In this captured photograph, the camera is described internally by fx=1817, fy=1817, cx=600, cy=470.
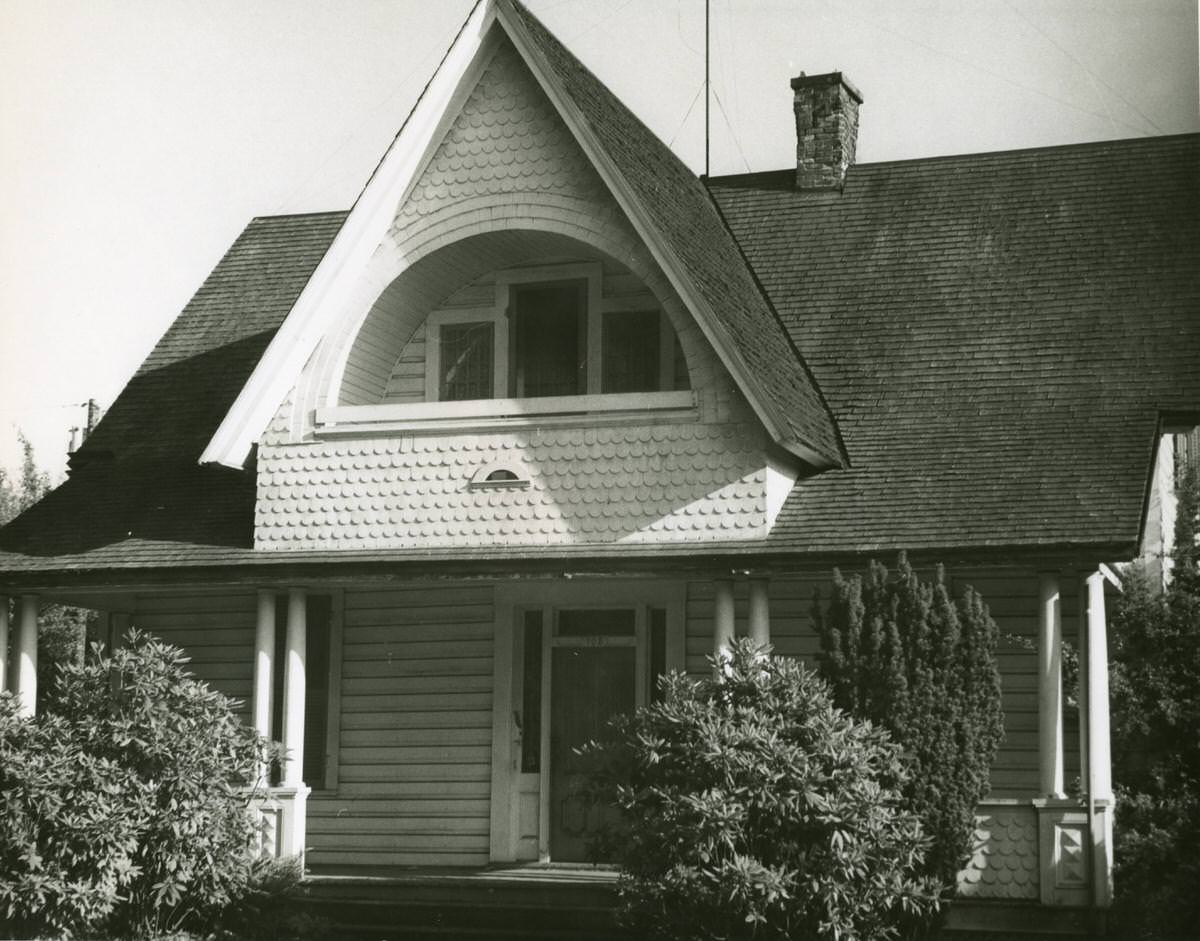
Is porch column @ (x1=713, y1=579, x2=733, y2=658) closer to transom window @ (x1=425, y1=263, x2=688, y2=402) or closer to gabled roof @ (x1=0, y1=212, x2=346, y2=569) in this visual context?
transom window @ (x1=425, y1=263, x2=688, y2=402)

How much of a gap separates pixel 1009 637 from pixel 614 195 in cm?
551

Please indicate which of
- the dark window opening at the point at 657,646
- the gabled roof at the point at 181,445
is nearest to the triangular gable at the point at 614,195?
the gabled roof at the point at 181,445

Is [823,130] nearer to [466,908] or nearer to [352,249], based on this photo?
[352,249]

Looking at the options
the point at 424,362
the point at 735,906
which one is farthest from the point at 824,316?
the point at 735,906

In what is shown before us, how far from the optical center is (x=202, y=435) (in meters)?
20.6

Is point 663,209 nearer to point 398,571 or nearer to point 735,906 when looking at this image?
point 398,571

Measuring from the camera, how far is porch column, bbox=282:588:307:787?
1747 centimetres

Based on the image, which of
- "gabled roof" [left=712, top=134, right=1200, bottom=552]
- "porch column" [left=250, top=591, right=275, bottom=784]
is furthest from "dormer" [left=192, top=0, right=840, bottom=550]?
"gabled roof" [left=712, top=134, right=1200, bottom=552]

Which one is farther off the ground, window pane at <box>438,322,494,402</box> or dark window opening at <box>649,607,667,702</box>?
window pane at <box>438,322,494,402</box>

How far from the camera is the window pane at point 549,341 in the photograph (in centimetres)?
1909

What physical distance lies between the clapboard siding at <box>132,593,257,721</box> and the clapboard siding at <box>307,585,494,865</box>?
1.35 m

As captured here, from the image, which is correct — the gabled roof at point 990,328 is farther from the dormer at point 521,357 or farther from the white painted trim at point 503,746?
the white painted trim at point 503,746

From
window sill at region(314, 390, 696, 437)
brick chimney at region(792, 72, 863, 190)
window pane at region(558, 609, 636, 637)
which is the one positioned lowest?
window pane at region(558, 609, 636, 637)

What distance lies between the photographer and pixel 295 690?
1784cm
